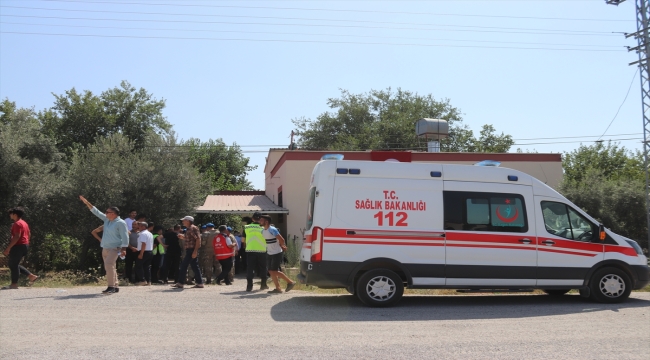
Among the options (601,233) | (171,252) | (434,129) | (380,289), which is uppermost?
(434,129)

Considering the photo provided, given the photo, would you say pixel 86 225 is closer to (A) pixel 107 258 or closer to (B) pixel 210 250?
(B) pixel 210 250

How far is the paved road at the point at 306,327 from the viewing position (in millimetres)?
6625

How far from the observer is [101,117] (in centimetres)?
4062

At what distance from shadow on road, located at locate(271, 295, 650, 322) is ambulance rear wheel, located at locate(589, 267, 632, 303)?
16 centimetres

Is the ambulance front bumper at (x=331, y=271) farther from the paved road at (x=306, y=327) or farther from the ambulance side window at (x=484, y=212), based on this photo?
the ambulance side window at (x=484, y=212)

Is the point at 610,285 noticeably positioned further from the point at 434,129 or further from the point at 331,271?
the point at 434,129

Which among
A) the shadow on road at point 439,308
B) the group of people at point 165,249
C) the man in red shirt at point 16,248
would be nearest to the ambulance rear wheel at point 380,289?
the shadow on road at point 439,308

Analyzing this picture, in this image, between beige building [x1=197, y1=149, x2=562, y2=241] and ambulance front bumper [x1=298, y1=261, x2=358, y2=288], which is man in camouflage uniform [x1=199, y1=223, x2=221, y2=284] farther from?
beige building [x1=197, y1=149, x2=562, y2=241]

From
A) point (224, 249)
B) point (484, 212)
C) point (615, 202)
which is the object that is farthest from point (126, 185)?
point (615, 202)

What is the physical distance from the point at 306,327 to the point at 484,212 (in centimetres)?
394

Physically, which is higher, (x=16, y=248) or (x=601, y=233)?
(x=601, y=233)

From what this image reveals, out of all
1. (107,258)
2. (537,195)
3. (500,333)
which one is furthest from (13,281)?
(537,195)

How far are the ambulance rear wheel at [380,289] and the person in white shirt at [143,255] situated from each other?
18.6 ft

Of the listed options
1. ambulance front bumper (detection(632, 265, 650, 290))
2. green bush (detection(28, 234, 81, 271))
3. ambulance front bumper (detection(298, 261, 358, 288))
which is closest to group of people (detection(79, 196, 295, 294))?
ambulance front bumper (detection(298, 261, 358, 288))
